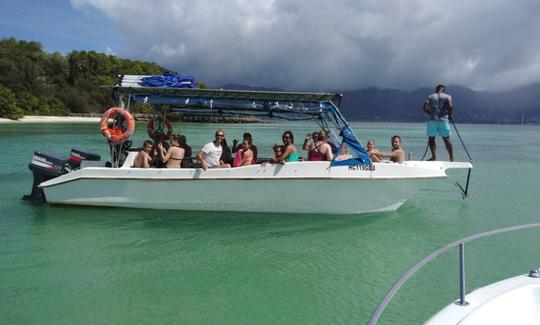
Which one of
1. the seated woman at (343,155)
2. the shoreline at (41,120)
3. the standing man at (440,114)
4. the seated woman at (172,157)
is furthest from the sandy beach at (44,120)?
the standing man at (440,114)

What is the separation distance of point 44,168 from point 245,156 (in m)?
4.39

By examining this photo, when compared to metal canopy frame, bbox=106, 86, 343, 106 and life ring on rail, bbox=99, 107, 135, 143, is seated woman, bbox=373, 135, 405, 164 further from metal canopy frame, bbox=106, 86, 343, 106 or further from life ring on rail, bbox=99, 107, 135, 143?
life ring on rail, bbox=99, 107, 135, 143

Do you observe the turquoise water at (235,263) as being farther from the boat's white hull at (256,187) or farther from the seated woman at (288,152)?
the seated woman at (288,152)

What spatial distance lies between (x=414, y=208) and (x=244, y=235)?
14.5 ft

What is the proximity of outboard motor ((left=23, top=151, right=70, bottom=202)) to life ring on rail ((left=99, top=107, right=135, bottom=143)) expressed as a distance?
1.55 metres

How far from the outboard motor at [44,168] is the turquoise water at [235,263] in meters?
0.32

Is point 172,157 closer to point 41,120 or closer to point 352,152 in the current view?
point 352,152

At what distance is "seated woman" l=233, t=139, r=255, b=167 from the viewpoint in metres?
8.80

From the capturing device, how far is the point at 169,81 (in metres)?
9.09

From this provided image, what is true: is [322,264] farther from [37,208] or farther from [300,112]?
[37,208]

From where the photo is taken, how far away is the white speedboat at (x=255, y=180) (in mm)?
8430

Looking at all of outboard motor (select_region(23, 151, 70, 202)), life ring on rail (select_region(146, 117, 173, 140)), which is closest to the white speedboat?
outboard motor (select_region(23, 151, 70, 202))

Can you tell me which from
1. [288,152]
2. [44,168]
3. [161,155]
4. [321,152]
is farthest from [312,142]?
[44,168]

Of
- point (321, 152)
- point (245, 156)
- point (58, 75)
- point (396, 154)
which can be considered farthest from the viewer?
point (58, 75)
